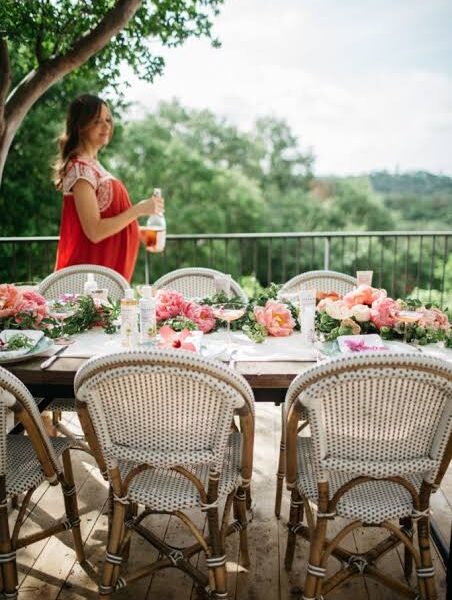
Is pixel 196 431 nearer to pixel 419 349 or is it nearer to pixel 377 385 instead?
pixel 377 385

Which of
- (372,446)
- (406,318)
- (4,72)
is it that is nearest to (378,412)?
(372,446)

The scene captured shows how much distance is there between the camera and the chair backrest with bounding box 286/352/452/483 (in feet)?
4.67

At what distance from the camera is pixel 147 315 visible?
212 centimetres

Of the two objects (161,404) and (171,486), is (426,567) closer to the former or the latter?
(171,486)

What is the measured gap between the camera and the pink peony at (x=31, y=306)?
2.35 meters

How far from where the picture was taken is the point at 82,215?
3180 mm

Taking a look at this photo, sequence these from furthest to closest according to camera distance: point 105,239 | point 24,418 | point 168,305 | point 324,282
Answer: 1. point 105,239
2. point 324,282
3. point 168,305
4. point 24,418

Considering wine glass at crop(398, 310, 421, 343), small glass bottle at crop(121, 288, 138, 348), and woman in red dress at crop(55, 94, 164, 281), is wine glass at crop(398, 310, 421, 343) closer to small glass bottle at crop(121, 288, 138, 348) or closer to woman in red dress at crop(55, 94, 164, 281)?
small glass bottle at crop(121, 288, 138, 348)

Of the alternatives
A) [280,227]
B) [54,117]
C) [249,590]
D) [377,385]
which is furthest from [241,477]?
[280,227]

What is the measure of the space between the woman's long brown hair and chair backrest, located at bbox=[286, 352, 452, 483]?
2244 mm

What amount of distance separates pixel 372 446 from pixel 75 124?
248cm

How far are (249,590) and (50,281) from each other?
1894mm

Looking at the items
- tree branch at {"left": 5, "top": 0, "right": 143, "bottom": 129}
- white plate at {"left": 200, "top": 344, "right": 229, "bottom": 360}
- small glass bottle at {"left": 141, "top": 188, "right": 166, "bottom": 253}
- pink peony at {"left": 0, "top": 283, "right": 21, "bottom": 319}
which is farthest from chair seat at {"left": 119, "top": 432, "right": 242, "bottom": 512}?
tree branch at {"left": 5, "top": 0, "right": 143, "bottom": 129}

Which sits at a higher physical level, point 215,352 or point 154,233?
point 154,233
